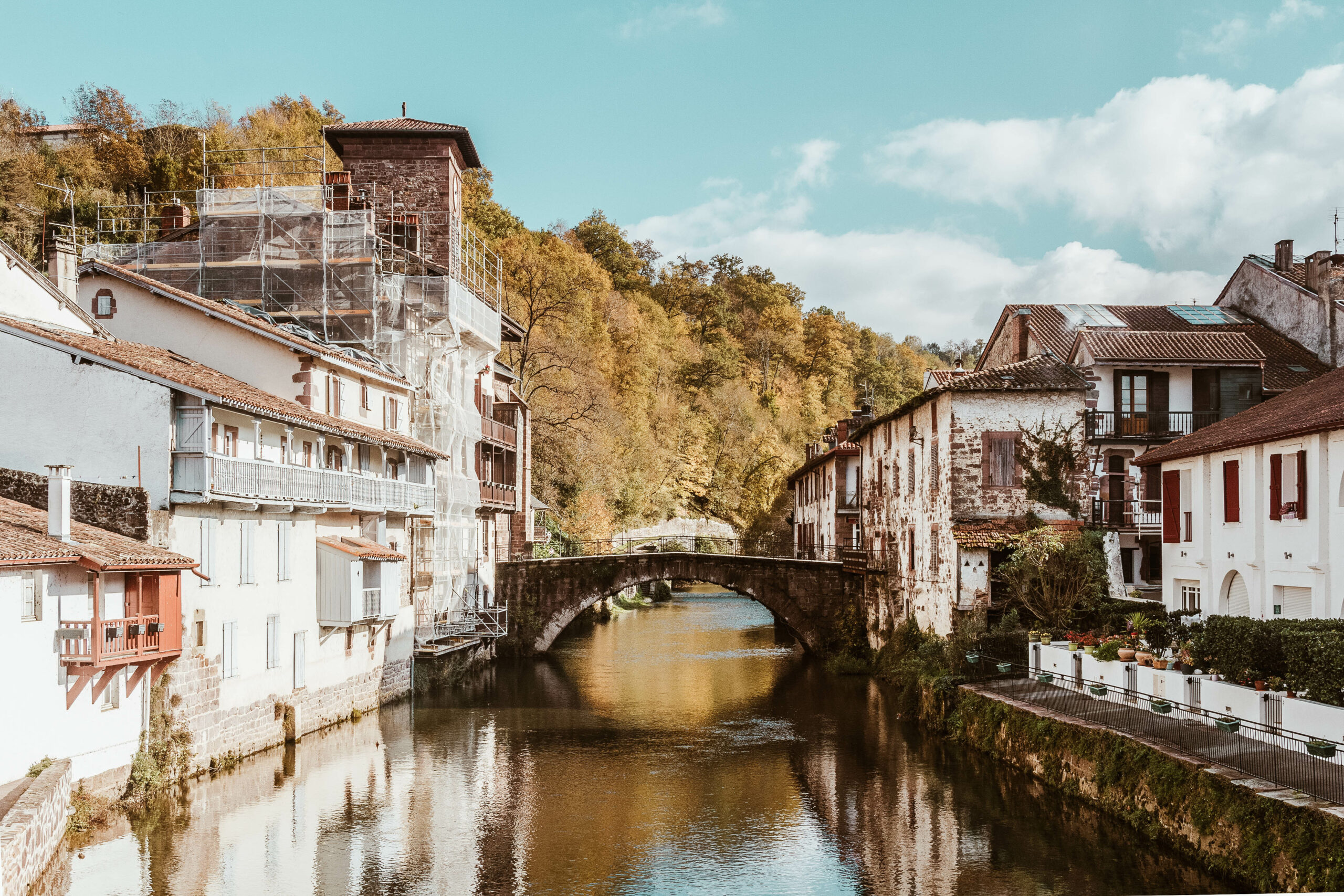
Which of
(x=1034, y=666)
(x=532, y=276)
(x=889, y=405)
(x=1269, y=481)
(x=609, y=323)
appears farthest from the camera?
(x=889, y=405)

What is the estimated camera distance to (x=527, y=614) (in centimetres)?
4606

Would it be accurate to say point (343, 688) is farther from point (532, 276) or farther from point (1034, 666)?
point (532, 276)

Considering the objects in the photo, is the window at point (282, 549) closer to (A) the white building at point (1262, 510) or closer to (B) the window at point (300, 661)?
(B) the window at point (300, 661)

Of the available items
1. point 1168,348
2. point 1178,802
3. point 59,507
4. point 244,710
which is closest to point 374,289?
point 244,710

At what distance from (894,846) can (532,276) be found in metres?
46.8

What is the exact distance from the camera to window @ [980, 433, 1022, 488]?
33.7 m

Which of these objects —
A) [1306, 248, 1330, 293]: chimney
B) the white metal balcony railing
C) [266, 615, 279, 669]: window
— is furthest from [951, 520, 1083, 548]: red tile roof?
[266, 615, 279, 669]: window

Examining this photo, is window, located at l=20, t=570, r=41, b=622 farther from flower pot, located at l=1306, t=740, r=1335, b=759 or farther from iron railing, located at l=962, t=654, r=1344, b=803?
flower pot, located at l=1306, t=740, r=1335, b=759

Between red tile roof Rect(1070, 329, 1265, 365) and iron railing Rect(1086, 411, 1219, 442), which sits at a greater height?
red tile roof Rect(1070, 329, 1265, 365)

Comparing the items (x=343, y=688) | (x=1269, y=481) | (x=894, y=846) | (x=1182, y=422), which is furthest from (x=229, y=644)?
(x=1182, y=422)

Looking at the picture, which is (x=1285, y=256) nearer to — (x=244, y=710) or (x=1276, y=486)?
(x=1276, y=486)

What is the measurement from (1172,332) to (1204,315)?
7.17m

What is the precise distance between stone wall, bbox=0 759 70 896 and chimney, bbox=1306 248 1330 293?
3964 cm

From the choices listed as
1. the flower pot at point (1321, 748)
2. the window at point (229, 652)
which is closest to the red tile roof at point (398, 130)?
the window at point (229, 652)
